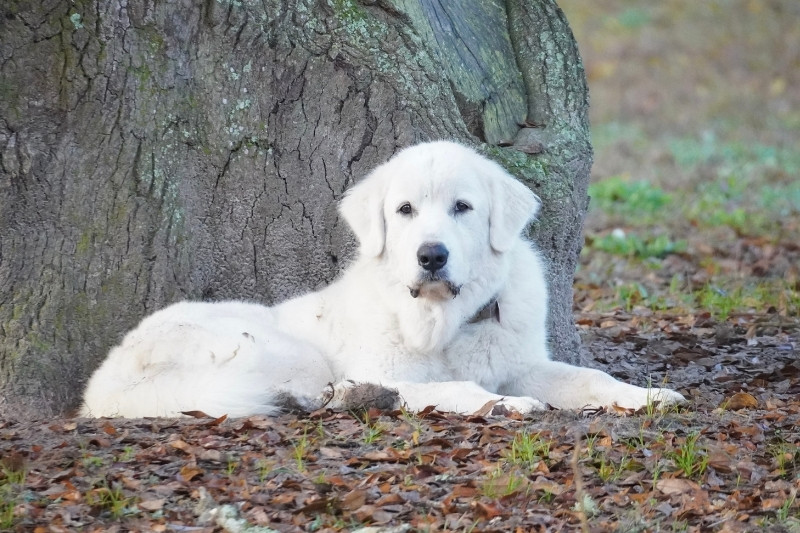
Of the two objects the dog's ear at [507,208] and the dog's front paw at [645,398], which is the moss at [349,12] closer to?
the dog's ear at [507,208]

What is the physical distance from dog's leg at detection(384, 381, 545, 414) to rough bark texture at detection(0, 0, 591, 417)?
4.04 ft

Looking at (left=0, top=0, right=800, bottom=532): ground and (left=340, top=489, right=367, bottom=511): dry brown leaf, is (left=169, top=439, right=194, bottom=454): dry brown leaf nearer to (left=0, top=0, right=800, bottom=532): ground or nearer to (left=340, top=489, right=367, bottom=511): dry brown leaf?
(left=0, top=0, right=800, bottom=532): ground

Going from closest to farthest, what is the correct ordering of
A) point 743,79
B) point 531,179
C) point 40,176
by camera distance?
point 40,176, point 531,179, point 743,79

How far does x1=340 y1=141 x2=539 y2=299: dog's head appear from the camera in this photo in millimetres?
4898

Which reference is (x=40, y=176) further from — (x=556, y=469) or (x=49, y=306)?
(x=556, y=469)

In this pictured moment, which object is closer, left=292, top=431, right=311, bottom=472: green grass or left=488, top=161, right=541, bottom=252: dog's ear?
left=292, top=431, right=311, bottom=472: green grass

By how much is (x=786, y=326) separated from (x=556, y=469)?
3793mm

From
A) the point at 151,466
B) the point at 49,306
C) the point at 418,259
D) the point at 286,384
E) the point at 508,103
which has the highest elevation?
the point at 508,103

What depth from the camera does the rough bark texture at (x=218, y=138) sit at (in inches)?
209

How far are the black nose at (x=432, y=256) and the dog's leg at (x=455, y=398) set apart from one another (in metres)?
0.60

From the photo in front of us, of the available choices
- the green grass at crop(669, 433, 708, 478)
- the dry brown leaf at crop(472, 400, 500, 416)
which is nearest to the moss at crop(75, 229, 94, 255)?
the dry brown leaf at crop(472, 400, 500, 416)

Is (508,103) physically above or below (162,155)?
above

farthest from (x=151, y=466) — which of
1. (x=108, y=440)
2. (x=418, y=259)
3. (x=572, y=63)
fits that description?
(x=572, y=63)

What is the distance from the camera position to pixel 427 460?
4062 millimetres
